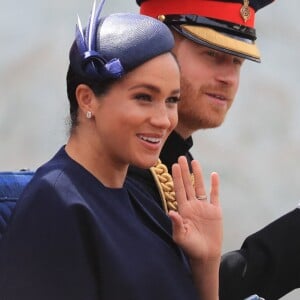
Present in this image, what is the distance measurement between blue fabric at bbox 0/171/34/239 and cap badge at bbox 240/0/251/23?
50cm

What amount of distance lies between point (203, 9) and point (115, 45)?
0.42 m

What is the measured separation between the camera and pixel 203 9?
1.85 m

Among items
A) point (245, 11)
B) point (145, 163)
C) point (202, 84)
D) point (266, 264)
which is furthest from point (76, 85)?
point (266, 264)

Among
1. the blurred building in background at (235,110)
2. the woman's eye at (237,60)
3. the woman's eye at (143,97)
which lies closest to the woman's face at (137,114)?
the woman's eye at (143,97)


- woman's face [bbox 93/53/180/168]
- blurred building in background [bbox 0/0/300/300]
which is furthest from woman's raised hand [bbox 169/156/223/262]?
blurred building in background [bbox 0/0/300/300]

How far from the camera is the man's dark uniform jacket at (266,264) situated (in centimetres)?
189

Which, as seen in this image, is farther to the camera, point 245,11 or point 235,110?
point 235,110

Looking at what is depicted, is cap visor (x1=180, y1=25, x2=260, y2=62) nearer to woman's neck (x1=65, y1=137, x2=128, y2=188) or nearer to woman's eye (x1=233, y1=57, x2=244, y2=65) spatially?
woman's eye (x1=233, y1=57, x2=244, y2=65)

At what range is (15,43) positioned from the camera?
251 cm

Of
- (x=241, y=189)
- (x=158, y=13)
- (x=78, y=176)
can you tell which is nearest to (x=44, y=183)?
(x=78, y=176)

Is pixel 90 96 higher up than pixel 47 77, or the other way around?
pixel 90 96

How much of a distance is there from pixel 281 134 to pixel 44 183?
147 centimetres

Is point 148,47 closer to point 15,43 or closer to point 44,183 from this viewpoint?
point 44,183

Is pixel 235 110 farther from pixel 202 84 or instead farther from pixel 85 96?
pixel 85 96
